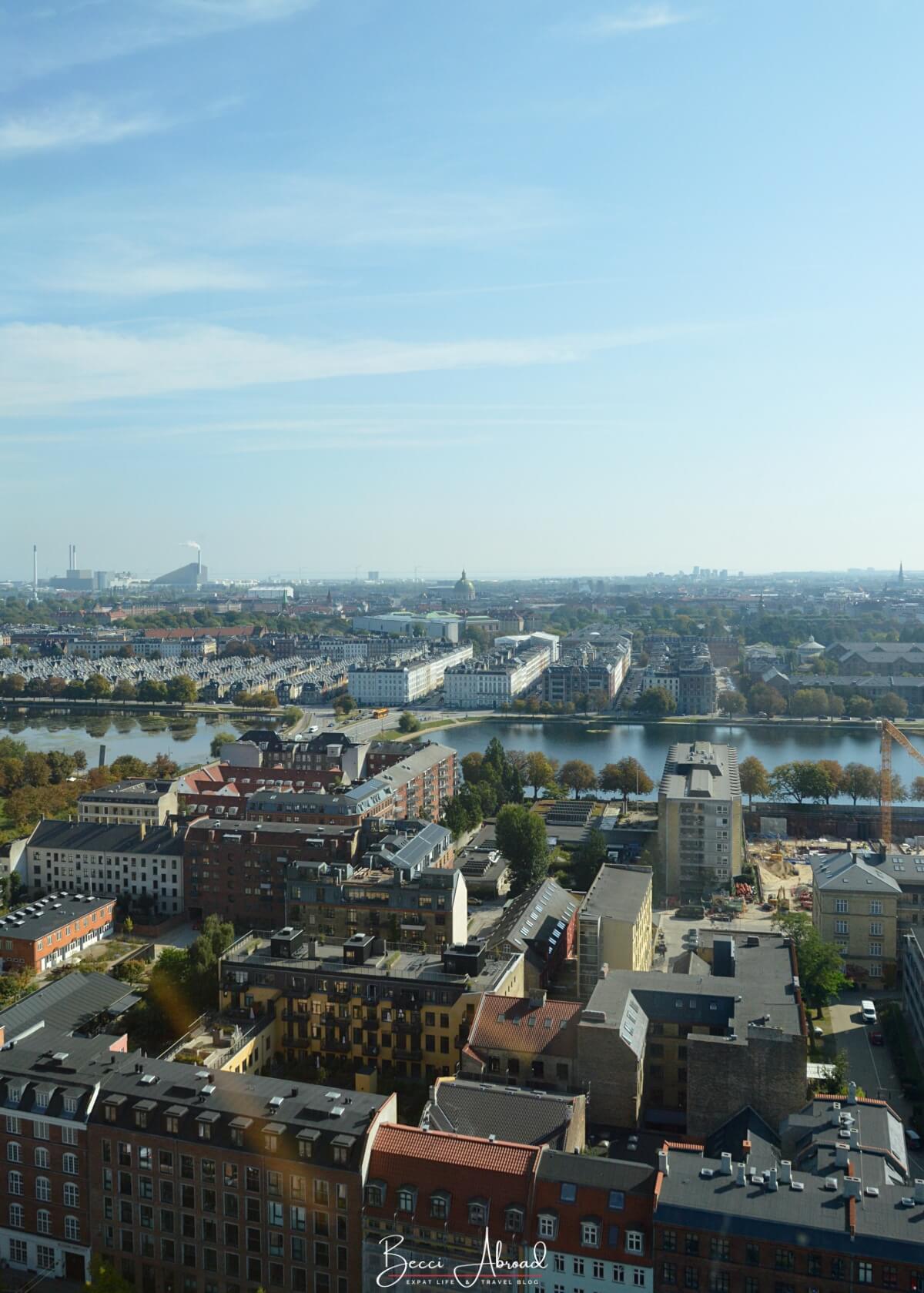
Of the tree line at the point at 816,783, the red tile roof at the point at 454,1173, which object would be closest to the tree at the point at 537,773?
the tree line at the point at 816,783

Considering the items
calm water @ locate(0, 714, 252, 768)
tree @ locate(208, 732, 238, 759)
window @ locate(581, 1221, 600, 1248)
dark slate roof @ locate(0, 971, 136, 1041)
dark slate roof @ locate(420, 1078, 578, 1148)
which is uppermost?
dark slate roof @ locate(420, 1078, 578, 1148)

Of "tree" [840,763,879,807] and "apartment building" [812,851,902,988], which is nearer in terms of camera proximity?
"apartment building" [812,851,902,988]

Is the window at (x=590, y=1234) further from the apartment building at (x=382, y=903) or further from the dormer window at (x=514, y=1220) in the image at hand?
the apartment building at (x=382, y=903)

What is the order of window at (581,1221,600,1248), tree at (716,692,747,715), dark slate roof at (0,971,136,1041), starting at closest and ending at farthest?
window at (581,1221,600,1248) < dark slate roof at (0,971,136,1041) < tree at (716,692,747,715)

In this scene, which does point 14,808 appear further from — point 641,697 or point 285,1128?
point 641,697

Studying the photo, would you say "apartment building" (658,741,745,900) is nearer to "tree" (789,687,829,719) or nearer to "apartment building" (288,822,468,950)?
"apartment building" (288,822,468,950)

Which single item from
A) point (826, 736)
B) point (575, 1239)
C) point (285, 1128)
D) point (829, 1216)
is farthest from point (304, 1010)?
point (826, 736)

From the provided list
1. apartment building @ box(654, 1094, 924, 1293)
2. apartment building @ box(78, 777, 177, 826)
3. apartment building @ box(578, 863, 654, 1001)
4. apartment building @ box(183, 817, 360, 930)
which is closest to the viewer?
apartment building @ box(654, 1094, 924, 1293)

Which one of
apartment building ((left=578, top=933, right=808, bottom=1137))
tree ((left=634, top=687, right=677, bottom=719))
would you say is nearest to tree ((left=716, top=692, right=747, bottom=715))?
tree ((left=634, top=687, right=677, bottom=719))
